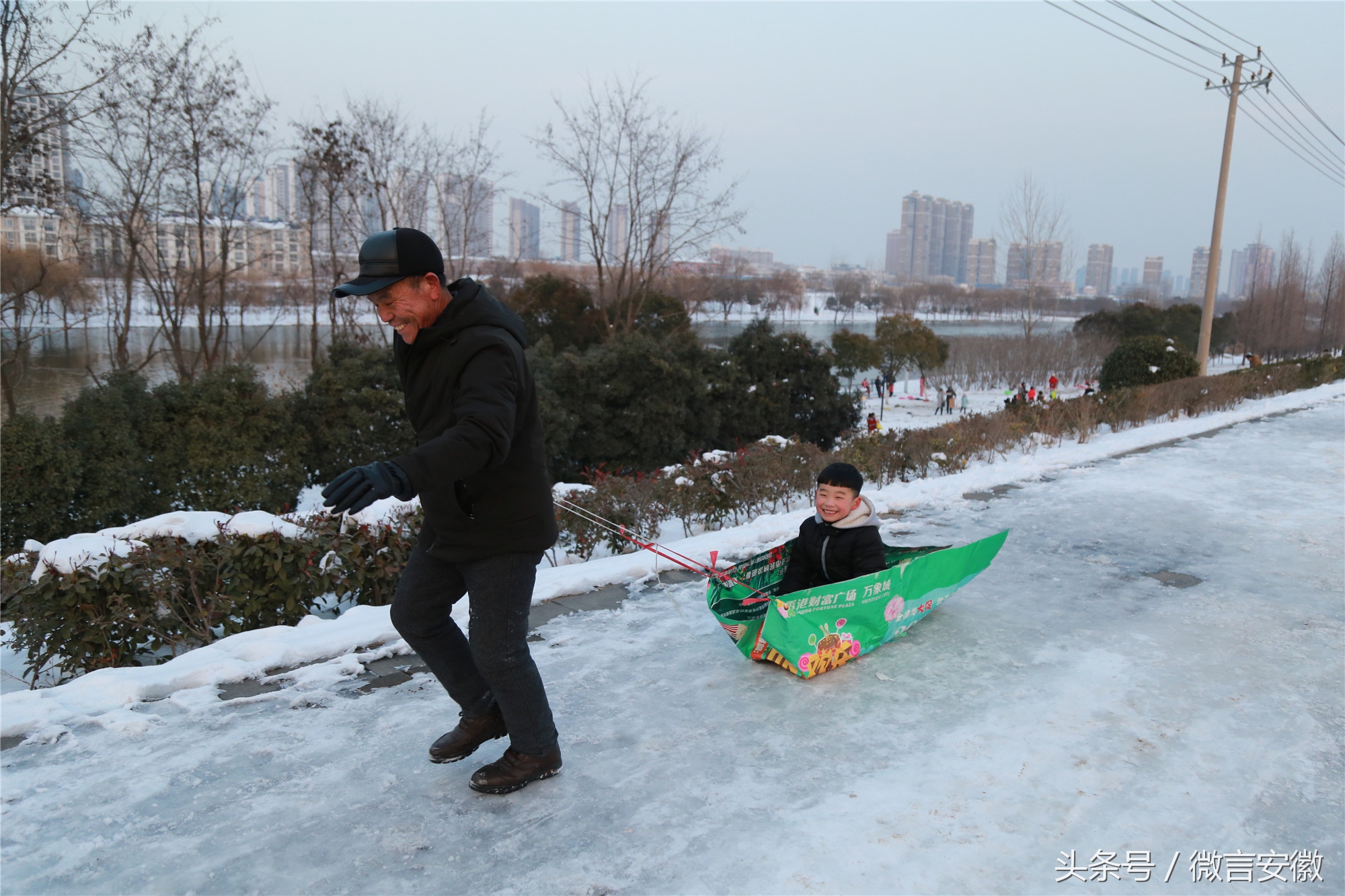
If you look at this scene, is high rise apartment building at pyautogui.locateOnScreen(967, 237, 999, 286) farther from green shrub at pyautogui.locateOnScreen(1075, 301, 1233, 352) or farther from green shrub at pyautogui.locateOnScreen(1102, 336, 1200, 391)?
green shrub at pyautogui.locateOnScreen(1102, 336, 1200, 391)

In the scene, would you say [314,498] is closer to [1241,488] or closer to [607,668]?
[607,668]

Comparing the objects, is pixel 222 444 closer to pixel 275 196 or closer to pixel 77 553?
pixel 77 553

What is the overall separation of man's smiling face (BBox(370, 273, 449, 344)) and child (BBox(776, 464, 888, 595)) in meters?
2.01

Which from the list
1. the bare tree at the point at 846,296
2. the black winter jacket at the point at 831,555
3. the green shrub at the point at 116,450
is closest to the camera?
the black winter jacket at the point at 831,555

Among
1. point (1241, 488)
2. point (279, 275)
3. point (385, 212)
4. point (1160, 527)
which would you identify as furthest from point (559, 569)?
point (279, 275)

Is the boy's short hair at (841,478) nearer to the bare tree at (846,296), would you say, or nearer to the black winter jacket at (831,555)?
the black winter jacket at (831,555)

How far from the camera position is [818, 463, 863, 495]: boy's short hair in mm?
3686

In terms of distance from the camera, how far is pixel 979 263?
148750 mm

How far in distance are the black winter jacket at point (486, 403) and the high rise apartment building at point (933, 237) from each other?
155 meters

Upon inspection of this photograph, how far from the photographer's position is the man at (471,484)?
7.02ft

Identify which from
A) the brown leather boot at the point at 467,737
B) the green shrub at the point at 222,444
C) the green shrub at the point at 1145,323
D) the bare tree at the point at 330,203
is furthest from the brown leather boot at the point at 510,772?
the green shrub at the point at 1145,323

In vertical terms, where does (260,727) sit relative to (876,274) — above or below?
below

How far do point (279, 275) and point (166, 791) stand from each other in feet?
77.9

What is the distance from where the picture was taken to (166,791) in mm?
2596
